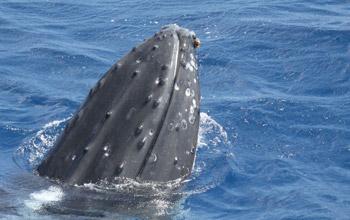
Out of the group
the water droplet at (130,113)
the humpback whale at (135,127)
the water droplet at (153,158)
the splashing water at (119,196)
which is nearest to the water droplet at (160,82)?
the humpback whale at (135,127)

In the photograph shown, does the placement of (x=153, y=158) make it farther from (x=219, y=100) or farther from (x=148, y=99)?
(x=219, y=100)

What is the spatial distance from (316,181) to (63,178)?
4373 millimetres

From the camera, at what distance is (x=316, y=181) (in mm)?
13969

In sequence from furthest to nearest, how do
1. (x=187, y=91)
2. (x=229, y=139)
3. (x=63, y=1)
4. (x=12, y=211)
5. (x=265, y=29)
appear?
(x=63, y=1), (x=265, y=29), (x=229, y=139), (x=187, y=91), (x=12, y=211)

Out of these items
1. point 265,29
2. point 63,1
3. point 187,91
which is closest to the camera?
point 187,91

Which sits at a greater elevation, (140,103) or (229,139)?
(140,103)

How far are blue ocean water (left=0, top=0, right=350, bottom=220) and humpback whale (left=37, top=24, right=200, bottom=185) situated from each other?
0.80 feet

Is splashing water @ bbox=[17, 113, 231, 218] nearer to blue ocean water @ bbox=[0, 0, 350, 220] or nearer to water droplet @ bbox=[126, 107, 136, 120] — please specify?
blue ocean water @ bbox=[0, 0, 350, 220]

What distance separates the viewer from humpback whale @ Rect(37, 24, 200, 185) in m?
10.9

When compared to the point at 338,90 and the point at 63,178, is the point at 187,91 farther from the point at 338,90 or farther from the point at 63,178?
the point at 338,90

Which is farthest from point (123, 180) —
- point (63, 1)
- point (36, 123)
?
point (63, 1)

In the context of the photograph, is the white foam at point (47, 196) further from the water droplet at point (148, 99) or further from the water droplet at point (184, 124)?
the water droplet at point (184, 124)

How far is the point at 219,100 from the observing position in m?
17.1

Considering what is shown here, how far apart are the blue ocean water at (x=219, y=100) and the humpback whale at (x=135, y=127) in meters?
0.24
